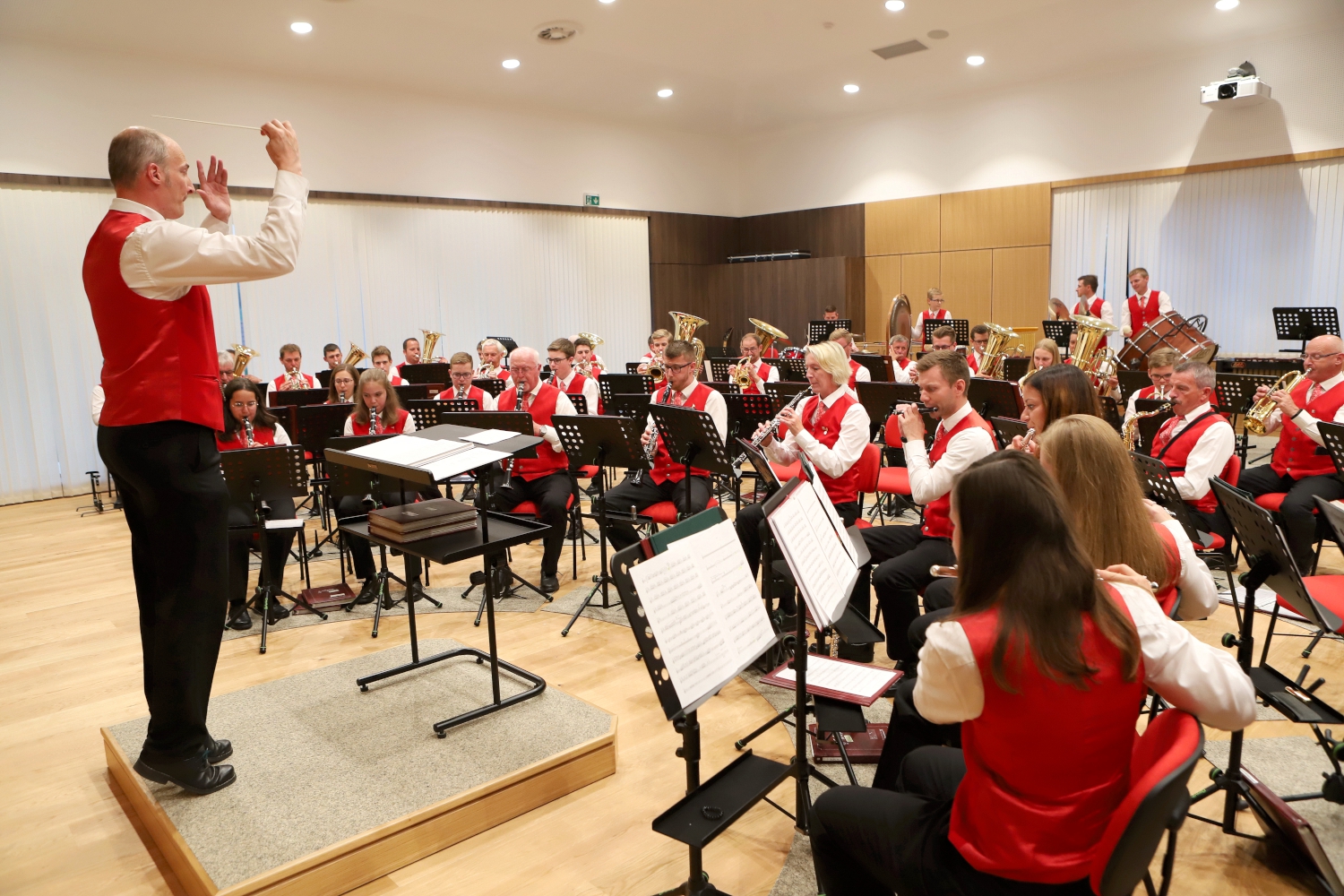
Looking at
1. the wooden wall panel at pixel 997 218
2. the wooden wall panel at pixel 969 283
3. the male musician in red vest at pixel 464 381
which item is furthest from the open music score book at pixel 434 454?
the wooden wall panel at pixel 997 218

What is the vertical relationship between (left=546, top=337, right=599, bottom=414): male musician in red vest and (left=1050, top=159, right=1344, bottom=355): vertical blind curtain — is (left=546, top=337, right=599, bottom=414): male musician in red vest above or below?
below

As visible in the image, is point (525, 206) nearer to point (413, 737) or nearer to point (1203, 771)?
point (413, 737)

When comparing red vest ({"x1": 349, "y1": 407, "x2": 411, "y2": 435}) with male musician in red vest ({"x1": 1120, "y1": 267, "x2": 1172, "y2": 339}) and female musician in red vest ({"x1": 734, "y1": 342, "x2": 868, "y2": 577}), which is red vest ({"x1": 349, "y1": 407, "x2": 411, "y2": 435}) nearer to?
female musician in red vest ({"x1": 734, "y1": 342, "x2": 868, "y2": 577})

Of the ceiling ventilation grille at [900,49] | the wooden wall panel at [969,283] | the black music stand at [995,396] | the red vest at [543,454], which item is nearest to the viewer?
the red vest at [543,454]

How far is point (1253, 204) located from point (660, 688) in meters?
11.6

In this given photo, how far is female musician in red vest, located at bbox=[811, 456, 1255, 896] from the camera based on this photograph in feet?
5.06

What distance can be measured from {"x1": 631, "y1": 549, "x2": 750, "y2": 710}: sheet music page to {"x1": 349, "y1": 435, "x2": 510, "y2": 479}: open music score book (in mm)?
1190

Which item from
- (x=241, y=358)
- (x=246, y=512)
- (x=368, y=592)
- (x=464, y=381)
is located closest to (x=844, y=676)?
(x=368, y=592)

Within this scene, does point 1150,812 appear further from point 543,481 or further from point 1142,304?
point 1142,304

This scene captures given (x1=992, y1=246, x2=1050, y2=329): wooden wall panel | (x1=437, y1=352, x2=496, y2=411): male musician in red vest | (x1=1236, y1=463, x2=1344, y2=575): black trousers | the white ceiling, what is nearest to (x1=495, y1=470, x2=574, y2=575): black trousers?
(x1=437, y1=352, x2=496, y2=411): male musician in red vest

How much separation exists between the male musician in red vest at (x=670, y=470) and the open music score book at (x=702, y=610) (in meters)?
2.77

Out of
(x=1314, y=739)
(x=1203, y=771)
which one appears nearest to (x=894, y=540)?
(x=1203, y=771)

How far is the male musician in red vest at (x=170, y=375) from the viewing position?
92.1 inches

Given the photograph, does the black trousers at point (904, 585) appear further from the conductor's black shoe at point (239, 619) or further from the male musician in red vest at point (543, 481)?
the conductor's black shoe at point (239, 619)
